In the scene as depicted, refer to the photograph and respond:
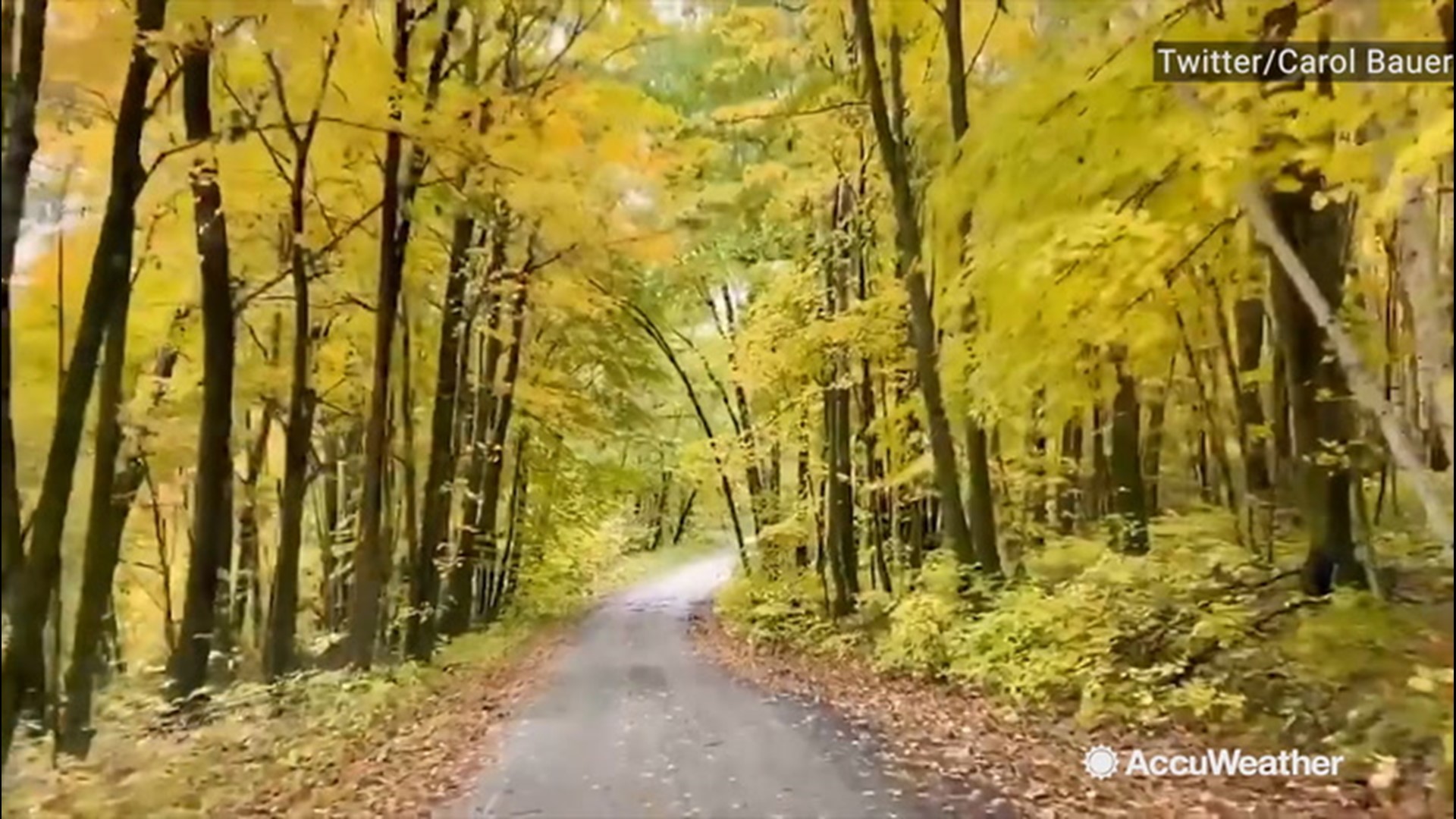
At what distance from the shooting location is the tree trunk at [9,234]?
15.5 feet

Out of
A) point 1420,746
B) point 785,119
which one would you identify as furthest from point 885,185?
point 1420,746

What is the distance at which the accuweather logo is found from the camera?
230 inches

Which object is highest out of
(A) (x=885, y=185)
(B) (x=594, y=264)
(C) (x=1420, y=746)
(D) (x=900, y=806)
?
(A) (x=885, y=185)

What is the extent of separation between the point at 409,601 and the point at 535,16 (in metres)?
6.79

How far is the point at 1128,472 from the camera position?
13.8 meters

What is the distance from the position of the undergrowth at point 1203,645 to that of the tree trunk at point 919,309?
0.35 meters

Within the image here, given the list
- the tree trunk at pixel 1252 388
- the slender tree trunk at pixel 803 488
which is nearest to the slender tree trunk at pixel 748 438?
the slender tree trunk at pixel 803 488

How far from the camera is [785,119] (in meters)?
13.9

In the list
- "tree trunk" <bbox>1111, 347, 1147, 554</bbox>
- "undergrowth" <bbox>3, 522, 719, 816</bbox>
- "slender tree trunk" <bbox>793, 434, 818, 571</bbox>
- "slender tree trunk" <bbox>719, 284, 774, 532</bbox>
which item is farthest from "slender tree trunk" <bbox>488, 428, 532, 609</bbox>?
"tree trunk" <bbox>1111, 347, 1147, 554</bbox>

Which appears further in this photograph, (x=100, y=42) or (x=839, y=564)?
(x=839, y=564)

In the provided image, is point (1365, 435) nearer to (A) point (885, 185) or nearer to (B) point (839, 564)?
(A) point (885, 185)

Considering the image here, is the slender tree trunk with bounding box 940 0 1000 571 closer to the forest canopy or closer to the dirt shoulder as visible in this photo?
the forest canopy

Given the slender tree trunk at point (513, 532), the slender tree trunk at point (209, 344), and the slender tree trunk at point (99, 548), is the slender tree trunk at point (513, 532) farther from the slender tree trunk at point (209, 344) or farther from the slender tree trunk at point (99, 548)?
the slender tree trunk at point (99, 548)

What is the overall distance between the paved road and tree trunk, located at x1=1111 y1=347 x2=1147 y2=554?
3.98 meters
